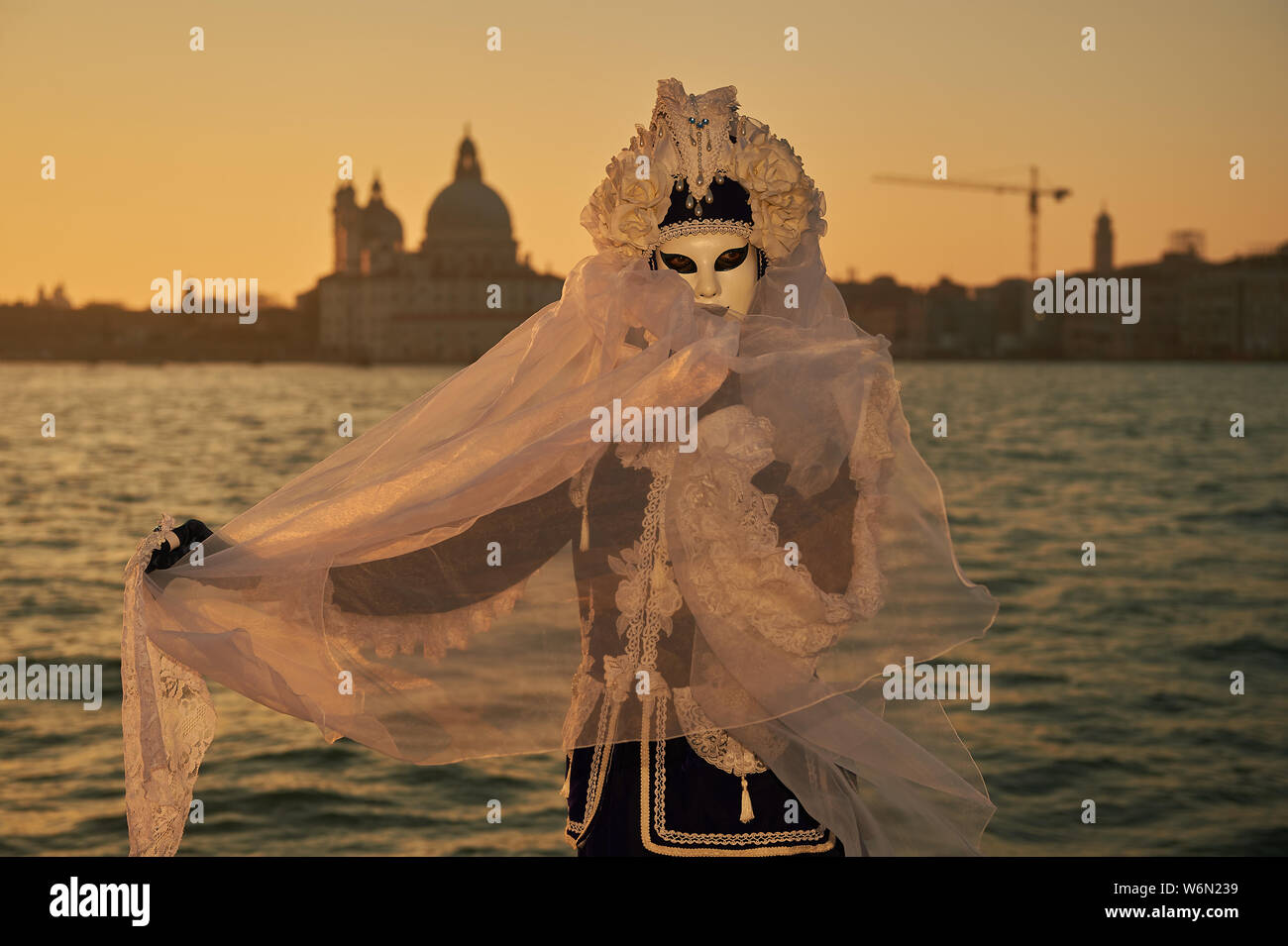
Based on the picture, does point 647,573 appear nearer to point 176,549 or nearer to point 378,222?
point 176,549

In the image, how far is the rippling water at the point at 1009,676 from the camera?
367 inches

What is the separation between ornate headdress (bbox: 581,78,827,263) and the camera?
8.44 feet

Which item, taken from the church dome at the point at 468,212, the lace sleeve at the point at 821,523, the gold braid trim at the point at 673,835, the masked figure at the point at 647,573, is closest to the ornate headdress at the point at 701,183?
the masked figure at the point at 647,573

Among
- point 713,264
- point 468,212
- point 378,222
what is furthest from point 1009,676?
point 378,222

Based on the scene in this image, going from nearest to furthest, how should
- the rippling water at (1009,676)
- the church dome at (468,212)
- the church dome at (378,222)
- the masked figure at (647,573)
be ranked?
1. the masked figure at (647,573)
2. the rippling water at (1009,676)
3. the church dome at (468,212)
4. the church dome at (378,222)

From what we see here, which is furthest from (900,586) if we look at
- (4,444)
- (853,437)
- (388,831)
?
(4,444)

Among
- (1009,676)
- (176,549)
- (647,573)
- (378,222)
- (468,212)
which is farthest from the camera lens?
(378,222)

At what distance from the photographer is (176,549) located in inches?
101

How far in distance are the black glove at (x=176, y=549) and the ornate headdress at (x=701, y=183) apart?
2.72ft

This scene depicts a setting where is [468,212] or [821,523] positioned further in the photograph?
[468,212]

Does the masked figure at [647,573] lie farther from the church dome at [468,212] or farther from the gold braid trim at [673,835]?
the church dome at [468,212]

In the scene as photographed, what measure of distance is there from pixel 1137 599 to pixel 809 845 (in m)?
17.1

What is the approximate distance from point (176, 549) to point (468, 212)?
93246 millimetres

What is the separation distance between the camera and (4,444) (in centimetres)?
4275
